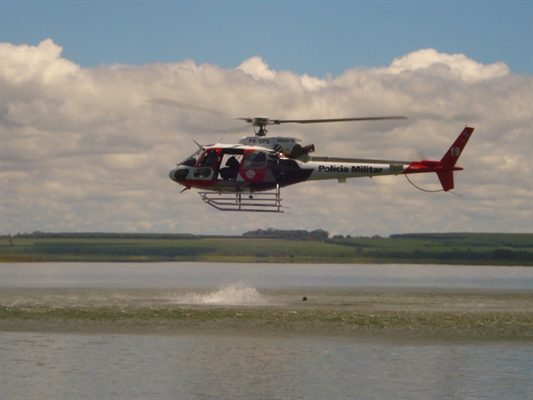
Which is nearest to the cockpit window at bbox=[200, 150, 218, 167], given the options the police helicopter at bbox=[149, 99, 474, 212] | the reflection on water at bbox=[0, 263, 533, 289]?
the police helicopter at bbox=[149, 99, 474, 212]

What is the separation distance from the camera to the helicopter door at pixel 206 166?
3322 cm

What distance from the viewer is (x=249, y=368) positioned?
3366cm

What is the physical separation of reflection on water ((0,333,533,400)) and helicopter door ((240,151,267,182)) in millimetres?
7943

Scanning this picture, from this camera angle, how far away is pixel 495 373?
32.6 metres

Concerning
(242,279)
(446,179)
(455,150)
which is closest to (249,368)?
(446,179)

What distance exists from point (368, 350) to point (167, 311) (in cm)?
1757

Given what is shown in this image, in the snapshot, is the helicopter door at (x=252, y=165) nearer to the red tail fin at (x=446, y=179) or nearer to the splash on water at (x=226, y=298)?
the red tail fin at (x=446, y=179)

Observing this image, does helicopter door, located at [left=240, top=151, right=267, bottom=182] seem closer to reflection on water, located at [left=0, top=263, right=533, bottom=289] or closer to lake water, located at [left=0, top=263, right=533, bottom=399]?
lake water, located at [left=0, top=263, right=533, bottom=399]

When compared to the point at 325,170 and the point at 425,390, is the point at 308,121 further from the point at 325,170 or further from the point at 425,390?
the point at 425,390

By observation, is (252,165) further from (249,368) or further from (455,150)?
(455,150)

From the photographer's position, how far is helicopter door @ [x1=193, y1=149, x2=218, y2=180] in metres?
33.2

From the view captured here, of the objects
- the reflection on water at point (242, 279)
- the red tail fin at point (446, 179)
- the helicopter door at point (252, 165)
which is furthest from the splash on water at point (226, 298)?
the helicopter door at point (252, 165)

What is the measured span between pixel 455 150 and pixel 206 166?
1163cm

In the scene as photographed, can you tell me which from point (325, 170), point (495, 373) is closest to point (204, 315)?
point (325, 170)
